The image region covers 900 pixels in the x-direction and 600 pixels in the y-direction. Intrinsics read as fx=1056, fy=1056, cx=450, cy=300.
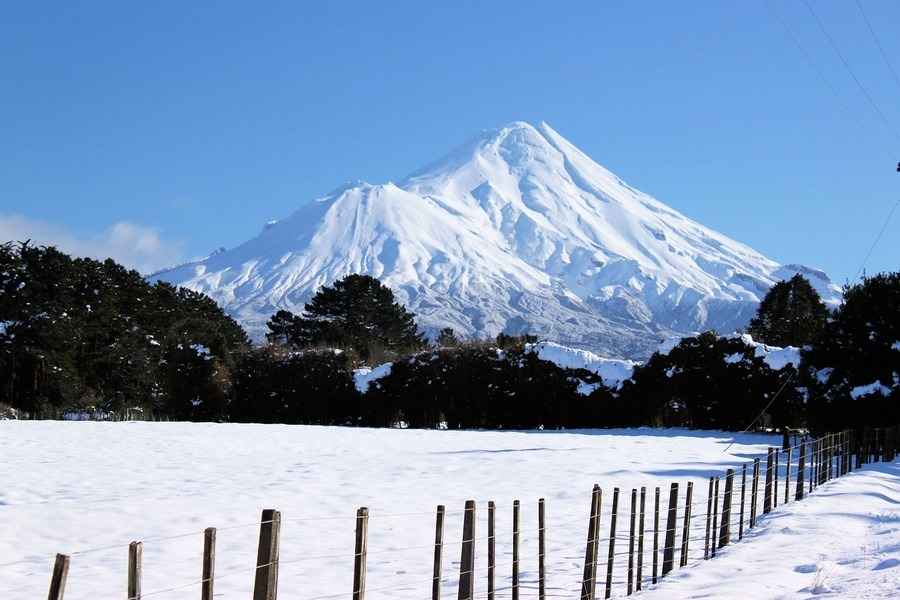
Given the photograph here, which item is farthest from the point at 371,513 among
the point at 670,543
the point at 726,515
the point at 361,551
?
the point at 361,551

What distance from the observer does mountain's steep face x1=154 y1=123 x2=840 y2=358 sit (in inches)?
5827

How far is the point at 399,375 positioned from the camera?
40844 mm

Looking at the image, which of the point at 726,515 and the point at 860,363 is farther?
the point at 860,363

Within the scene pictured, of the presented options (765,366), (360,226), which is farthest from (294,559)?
(360,226)

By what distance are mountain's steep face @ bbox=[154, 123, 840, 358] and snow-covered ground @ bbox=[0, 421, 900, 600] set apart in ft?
367

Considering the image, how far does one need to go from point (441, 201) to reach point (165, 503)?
7269 inches

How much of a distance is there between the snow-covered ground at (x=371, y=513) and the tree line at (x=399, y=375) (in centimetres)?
692

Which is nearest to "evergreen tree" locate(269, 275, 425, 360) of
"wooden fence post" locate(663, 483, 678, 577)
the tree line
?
the tree line

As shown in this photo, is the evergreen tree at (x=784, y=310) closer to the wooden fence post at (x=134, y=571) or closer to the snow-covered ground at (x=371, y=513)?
the snow-covered ground at (x=371, y=513)

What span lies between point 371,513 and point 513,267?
157 m

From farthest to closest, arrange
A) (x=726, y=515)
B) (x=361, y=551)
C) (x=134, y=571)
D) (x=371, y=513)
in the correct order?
(x=371, y=513) < (x=726, y=515) < (x=361, y=551) < (x=134, y=571)

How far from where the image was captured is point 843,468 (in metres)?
22.4

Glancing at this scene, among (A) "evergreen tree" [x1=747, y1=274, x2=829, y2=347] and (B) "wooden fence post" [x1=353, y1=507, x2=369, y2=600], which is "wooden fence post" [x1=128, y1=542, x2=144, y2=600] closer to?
(B) "wooden fence post" [x1=353, y1=507, x2=369, y2=600]

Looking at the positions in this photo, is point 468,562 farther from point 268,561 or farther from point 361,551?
point 268,561
